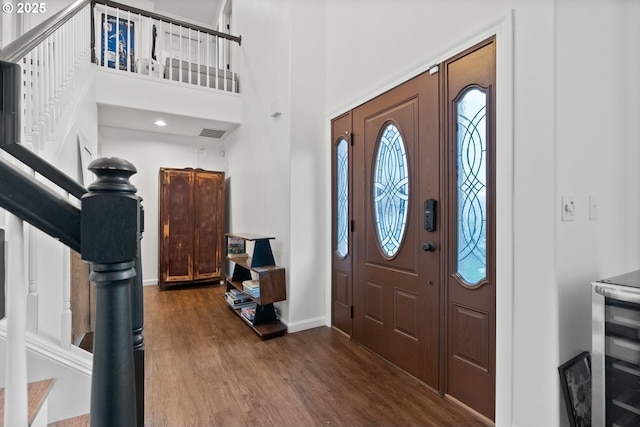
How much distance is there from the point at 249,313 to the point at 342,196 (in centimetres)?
155

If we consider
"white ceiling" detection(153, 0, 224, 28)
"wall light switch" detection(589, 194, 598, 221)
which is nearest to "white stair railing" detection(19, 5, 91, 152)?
"wall light switch" detection(589, 194, 598, 221)

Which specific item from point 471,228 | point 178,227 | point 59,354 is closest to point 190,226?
point 178,227

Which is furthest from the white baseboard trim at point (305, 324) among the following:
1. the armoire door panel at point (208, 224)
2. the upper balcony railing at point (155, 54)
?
the upper balcony railing at point (155, 54)

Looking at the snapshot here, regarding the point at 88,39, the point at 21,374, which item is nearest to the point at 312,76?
the point at 88,39

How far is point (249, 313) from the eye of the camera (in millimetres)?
3262

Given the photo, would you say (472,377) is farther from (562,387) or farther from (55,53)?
(55,53)

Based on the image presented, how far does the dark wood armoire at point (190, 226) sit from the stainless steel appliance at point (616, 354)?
4.63 metres

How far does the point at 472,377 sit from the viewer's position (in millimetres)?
1849

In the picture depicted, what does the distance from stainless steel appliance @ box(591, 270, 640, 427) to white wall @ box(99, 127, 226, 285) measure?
17.5ft

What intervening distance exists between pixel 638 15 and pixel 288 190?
2.71 metres

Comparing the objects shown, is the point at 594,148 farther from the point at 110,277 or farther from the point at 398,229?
the point at 110,277

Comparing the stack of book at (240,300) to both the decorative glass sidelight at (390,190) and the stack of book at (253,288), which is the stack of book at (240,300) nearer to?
the stack of book at (253,288)

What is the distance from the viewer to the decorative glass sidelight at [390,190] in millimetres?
2373

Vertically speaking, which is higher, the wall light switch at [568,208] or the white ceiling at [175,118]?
the white ceiling at [175,118]
